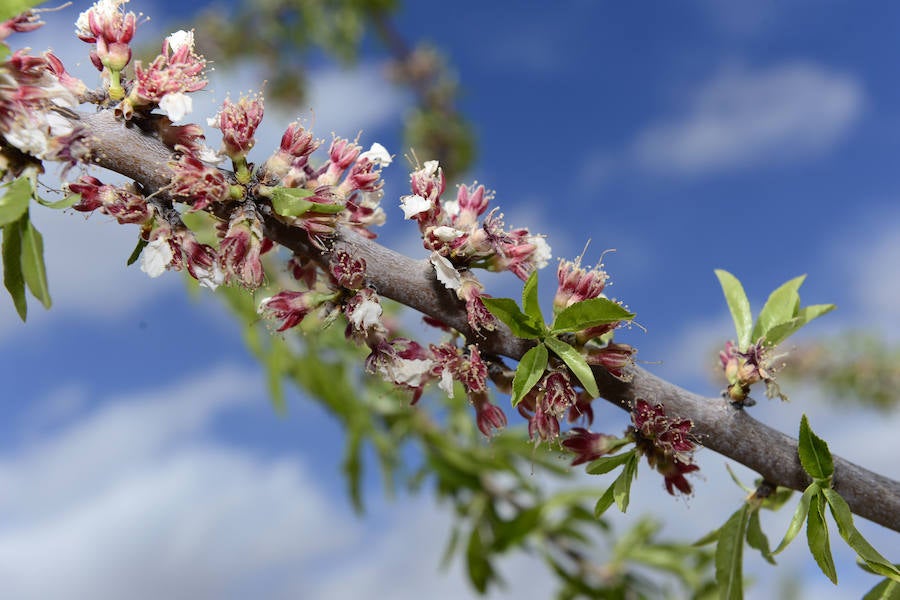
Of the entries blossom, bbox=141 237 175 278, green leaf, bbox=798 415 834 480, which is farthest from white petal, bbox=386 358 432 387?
green leaf, bbox=798 415 834 480

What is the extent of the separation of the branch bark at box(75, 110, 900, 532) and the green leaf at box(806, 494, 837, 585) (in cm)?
11

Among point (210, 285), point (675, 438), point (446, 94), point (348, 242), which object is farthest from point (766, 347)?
point (446, 94)

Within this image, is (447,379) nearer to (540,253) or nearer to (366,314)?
(366,314)

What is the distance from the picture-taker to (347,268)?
1.34 m

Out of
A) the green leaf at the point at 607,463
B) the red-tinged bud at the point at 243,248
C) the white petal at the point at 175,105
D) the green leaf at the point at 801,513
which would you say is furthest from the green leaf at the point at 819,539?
the white petal at the point at 175,105

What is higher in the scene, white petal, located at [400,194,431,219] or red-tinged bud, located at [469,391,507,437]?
white petal, located at [400,194,431,219]

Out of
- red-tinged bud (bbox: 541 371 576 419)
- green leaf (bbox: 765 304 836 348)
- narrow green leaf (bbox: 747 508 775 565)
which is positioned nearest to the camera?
red-tinged bud (bbox: 541 371 576 419)

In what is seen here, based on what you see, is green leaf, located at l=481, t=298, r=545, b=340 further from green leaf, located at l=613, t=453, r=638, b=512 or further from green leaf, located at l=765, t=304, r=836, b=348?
green leaf, located at l=765, t=304, r=836, b=348

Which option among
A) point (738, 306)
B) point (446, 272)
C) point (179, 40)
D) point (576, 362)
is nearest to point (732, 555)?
point (738, 306)

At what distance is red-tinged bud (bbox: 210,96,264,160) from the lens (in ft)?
4.42

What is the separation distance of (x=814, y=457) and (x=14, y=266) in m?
1.39

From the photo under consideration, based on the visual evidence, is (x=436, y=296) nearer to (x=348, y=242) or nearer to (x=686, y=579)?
(x=348, y=242)

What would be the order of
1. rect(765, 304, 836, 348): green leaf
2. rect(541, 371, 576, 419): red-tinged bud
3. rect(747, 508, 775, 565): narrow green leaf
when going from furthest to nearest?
rect(747, 508, 775, 565): narrow green leaf, rect(765, 304, 836, 348): green leaf, rect(541, 371, 576, 419): red-tinged bud

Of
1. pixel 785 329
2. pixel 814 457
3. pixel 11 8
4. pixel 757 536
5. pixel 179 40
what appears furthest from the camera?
pixel 757 536
